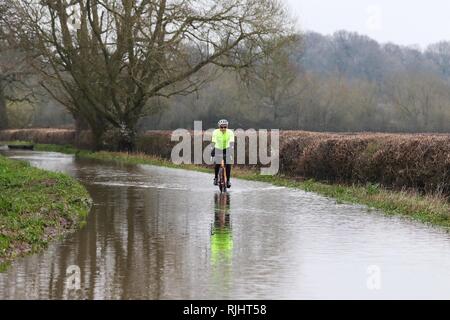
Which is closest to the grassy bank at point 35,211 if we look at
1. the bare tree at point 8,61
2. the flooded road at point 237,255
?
the flooded road at point 237,255

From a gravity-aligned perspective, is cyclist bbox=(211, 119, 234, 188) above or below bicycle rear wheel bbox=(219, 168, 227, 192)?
above

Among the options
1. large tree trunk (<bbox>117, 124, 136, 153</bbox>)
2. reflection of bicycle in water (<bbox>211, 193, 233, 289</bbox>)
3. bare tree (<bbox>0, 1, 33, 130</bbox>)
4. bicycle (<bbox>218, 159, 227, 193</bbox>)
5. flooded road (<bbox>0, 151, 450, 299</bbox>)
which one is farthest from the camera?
large tree trunk (<bbox>117, 124, 136, 153</bbox>)

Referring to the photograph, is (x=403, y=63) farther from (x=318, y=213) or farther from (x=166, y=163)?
(x=318, y=213)

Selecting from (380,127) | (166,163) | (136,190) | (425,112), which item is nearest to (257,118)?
(380,127)

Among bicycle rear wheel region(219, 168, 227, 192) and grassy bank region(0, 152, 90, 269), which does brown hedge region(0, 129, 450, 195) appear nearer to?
bicycle rear wheel region(219, 168, 227, 192)

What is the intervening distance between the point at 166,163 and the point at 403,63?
140 m

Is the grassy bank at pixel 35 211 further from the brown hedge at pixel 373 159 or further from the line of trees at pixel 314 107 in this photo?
the line of trees at pixel 314 107

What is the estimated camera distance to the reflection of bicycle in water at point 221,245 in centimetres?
927

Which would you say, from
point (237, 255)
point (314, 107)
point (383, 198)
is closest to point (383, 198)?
point (383, 198)

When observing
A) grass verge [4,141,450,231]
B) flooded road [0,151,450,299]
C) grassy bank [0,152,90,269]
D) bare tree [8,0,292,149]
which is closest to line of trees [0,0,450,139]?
bare tree [8,0,292,149]

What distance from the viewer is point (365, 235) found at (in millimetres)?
12828

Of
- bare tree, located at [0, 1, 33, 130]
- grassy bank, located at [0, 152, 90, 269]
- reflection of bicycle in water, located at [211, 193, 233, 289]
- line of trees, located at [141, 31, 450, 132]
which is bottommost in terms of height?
reflection of bicycle in water, located at [211, 193, 233, 289]

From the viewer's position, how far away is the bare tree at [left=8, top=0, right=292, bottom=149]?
3994cm

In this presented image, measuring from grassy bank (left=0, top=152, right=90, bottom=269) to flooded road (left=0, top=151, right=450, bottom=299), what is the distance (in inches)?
12.3
